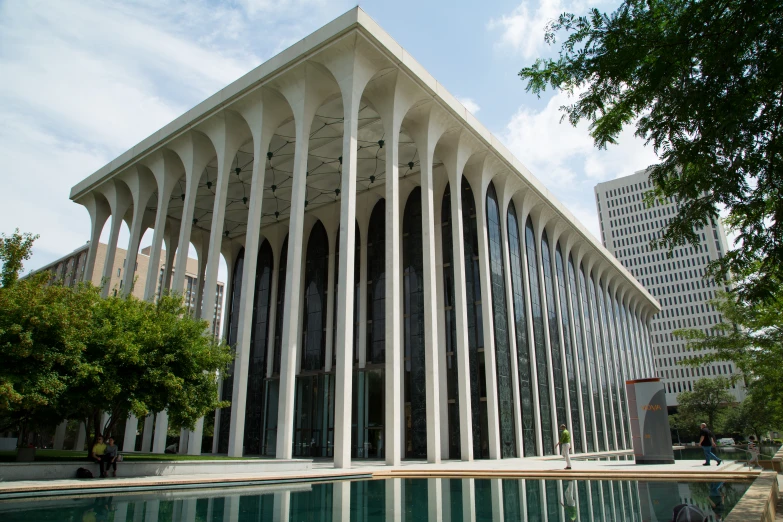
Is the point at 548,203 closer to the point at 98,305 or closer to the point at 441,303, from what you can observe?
the point at 441,303

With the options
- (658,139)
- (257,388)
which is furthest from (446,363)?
(658,139)

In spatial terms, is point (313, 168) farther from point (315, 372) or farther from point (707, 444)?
point (707, 444)

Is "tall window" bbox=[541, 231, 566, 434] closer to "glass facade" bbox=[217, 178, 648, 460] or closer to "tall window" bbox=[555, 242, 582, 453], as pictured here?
"glass facade" bbox=[217, 178, 648, 460]

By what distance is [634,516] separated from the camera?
8516mm

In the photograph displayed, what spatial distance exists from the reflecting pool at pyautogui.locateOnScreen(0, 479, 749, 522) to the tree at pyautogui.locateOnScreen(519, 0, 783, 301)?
4592mm

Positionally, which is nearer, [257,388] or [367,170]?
[367,170]

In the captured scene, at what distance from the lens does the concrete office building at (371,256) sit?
21.2 m

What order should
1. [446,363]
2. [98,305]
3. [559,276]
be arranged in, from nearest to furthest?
1. [98,305]
2. [446,363]
3. [559,276]

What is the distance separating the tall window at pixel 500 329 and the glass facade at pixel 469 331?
824 millimetres

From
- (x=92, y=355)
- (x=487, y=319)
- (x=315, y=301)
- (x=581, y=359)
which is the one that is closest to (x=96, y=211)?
(x=315, y=301)

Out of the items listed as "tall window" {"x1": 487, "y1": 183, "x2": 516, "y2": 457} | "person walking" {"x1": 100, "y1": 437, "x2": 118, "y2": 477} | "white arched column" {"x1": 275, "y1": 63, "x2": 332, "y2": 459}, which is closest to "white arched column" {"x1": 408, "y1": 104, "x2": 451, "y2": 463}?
"tall window" {"x1": 487, "y1": 183, "x2": 516, "y2": 457}

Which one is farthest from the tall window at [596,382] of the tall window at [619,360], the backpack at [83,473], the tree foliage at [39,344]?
the tree foliage at [39,344]

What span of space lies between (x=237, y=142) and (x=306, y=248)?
11.5m

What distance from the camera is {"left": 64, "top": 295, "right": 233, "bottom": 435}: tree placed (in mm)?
15086
